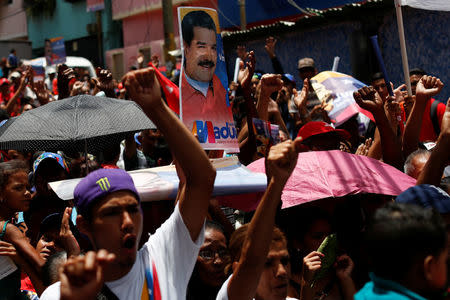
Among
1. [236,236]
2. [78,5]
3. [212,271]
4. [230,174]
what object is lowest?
[212,271]

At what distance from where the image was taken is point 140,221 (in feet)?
8.39

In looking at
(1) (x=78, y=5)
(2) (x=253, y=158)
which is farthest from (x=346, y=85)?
(1) (x=78, y=5)

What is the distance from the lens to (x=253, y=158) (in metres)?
5.16

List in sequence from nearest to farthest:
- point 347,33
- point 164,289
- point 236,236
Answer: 1. point 164,289
2. point 236,236
3. point 347,33

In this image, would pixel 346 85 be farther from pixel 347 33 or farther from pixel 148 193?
pixel 347 33

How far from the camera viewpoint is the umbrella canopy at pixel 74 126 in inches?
188

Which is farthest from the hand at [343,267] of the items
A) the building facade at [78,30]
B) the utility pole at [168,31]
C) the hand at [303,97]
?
the building facade at [78,30]

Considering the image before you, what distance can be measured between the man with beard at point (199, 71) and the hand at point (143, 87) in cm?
146

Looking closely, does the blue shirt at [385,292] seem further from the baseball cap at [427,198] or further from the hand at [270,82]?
the hand at [270,82]

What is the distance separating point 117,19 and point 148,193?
973 inches

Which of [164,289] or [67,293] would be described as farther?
[164,289]

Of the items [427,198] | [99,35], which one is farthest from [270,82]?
A: [99,35]

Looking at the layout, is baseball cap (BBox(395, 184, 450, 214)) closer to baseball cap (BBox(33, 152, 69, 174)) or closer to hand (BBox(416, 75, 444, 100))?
hand (BBox(416, 75, 444, 100))

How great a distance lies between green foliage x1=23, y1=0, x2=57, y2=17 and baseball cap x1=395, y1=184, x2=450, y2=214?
99.2 feet
